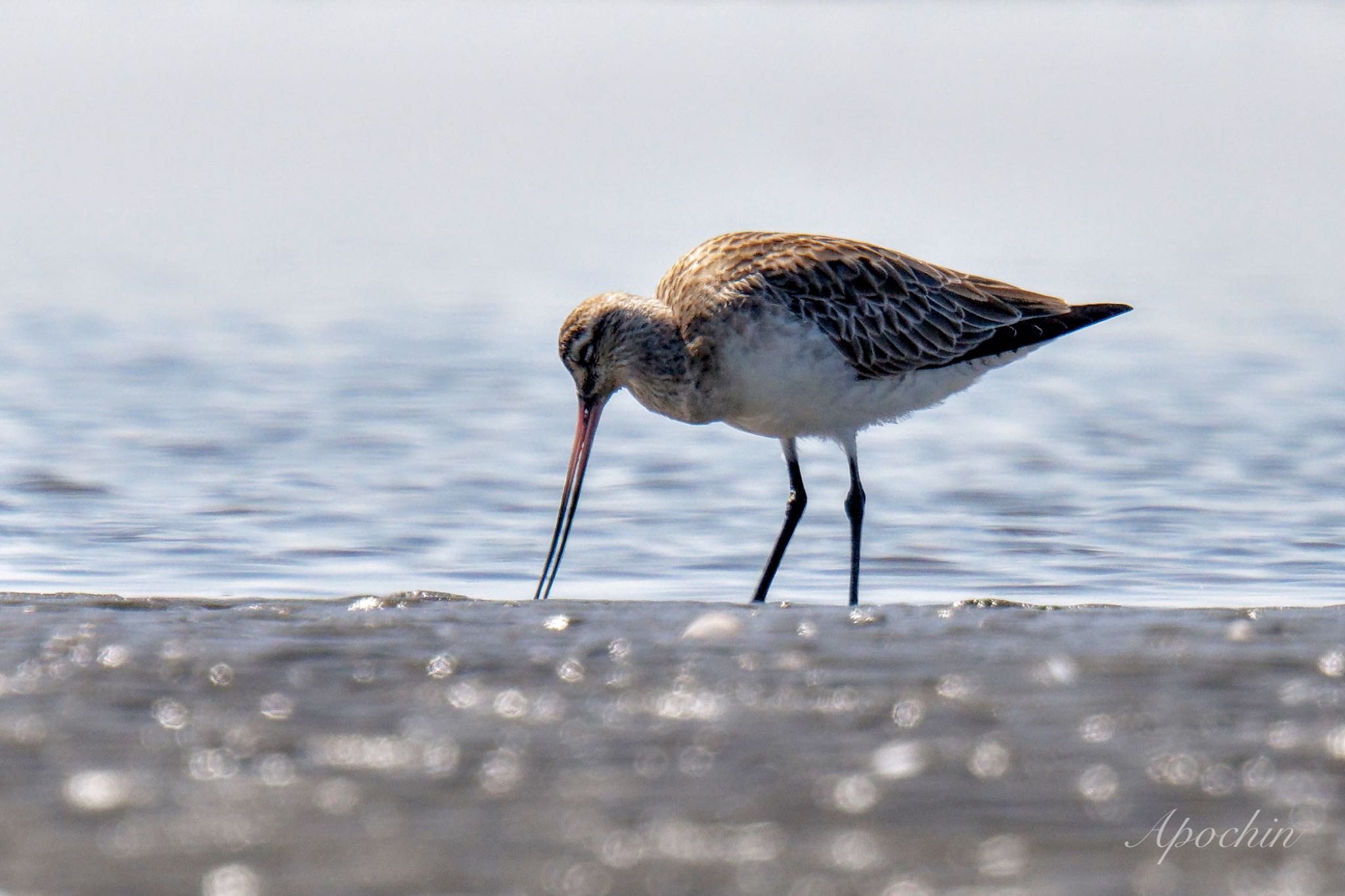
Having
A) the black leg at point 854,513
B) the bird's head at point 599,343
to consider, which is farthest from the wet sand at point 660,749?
the bird's head at point 599,343

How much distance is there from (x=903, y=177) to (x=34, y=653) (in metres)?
16.2

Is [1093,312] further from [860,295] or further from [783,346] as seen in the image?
[783,346]

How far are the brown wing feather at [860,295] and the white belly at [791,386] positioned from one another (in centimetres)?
8

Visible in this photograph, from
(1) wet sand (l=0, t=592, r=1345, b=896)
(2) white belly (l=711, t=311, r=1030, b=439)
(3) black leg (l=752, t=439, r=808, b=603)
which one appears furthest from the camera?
(3) black leg (l=752, t=439, r=808, b=603)

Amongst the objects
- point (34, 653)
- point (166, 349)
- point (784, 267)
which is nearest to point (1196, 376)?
point (784, 267)

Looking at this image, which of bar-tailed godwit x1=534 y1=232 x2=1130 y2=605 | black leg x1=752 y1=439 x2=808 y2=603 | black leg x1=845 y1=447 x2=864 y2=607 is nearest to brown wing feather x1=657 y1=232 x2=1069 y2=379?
bar-tailed godwit x1=534 y1=232 x2=1130 y2=605

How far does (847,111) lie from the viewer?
2628 cm

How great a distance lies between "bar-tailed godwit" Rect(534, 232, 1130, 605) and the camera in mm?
6965

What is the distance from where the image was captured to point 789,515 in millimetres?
7492

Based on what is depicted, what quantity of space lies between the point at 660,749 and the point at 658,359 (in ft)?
10.3

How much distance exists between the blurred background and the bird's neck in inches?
28.0

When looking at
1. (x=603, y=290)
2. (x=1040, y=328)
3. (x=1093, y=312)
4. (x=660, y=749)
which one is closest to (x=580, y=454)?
(x=1040, y=328)

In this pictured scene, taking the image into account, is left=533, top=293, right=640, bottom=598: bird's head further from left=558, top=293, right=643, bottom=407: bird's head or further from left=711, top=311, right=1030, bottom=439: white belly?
left=711, top=311, right=1030, bottom=439: white belly

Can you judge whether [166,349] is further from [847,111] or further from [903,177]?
[847,111]
